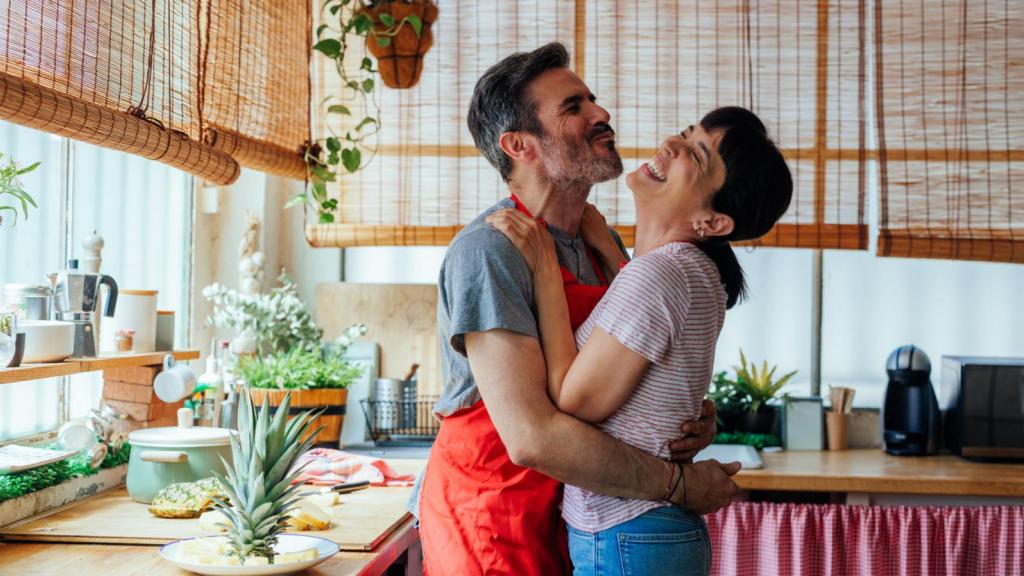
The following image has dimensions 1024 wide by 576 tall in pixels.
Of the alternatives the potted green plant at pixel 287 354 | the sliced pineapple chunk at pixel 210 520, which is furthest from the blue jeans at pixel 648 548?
the potted green plant at pixel 287 354

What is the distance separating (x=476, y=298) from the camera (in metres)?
1.62

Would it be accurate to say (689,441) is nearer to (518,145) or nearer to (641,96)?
(518,145)

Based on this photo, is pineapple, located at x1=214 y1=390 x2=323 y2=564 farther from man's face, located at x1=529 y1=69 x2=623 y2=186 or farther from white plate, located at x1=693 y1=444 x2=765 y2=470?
white plate, located at x1=693 y1=444 x2=765 y2=470

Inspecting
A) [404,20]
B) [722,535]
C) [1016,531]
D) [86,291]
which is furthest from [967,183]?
[86,291]

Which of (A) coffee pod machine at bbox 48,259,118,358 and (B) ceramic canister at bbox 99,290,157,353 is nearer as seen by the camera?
(A) coffee pod machine at bbox 48,259,118,358

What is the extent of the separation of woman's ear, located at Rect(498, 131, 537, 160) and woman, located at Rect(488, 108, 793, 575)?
0.60 feet

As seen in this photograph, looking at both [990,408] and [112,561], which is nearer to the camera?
[112,561]

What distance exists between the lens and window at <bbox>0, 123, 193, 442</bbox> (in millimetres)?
2434

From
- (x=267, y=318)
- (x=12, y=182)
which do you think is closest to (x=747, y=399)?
(x=267, y=318)

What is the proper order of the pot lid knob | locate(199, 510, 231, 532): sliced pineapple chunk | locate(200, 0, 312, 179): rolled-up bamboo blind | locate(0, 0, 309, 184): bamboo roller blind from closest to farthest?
locate(0, 0, 309, 184): bamboo roller blind
locate(199, 510, 231, 532): sliced pineapple chunk
the pot lid knob
locate(200, 0, 312, 179): rolled-up bamboo blind

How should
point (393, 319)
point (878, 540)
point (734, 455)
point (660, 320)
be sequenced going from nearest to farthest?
point (660, 320) → point (878, 540) → point (734, 455) → point (393, 319)

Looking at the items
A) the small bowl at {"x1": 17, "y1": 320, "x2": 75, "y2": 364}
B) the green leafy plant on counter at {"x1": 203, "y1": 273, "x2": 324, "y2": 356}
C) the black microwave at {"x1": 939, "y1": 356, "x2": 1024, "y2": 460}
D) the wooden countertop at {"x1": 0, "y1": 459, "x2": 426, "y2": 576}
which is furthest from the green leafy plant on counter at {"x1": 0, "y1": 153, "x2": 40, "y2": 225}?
the black microwave at {"x1": 939, "y1": 356, "x2": 1024, "y2": 460}

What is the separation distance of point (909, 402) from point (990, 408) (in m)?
0.26

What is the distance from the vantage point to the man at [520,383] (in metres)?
1.57
